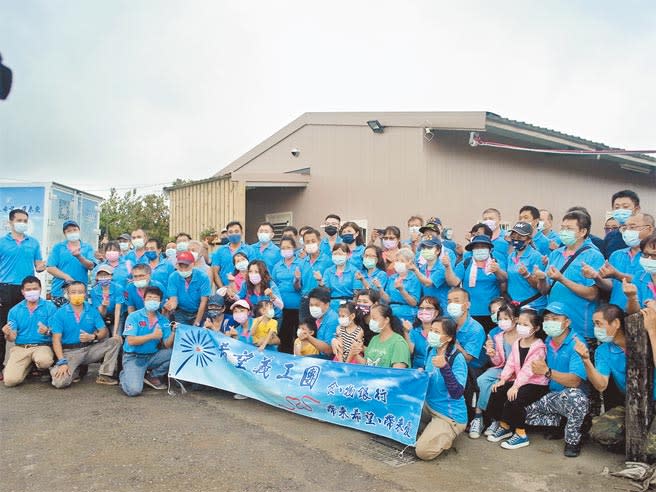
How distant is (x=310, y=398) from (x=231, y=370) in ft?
4.26

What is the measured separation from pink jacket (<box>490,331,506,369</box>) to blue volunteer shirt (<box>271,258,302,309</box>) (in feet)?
9.00

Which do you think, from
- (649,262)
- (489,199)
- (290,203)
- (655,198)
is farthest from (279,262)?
(655,198)

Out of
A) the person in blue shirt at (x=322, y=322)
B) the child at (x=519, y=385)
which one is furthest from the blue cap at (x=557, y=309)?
the person in blue shirt at (x=322, y=322)

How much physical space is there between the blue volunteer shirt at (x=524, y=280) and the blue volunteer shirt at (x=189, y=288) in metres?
3.89

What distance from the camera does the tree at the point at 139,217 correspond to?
77.7ft

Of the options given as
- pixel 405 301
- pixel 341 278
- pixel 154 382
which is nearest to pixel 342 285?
pixel 341 278

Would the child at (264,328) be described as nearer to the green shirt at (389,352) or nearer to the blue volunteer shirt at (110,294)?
the green shirt at (389,352)

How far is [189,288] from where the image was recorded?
7.48 meters

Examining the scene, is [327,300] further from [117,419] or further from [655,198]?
[655,198]

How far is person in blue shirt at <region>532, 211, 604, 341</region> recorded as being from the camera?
527 cm

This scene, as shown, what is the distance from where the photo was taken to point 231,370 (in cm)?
659

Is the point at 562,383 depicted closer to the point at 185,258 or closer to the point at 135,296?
the point at 185,258

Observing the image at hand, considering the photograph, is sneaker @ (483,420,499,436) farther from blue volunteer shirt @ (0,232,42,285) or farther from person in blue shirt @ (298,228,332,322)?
blue volunteer shirt @ (0,232,42,285)

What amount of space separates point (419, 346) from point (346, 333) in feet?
2.57
